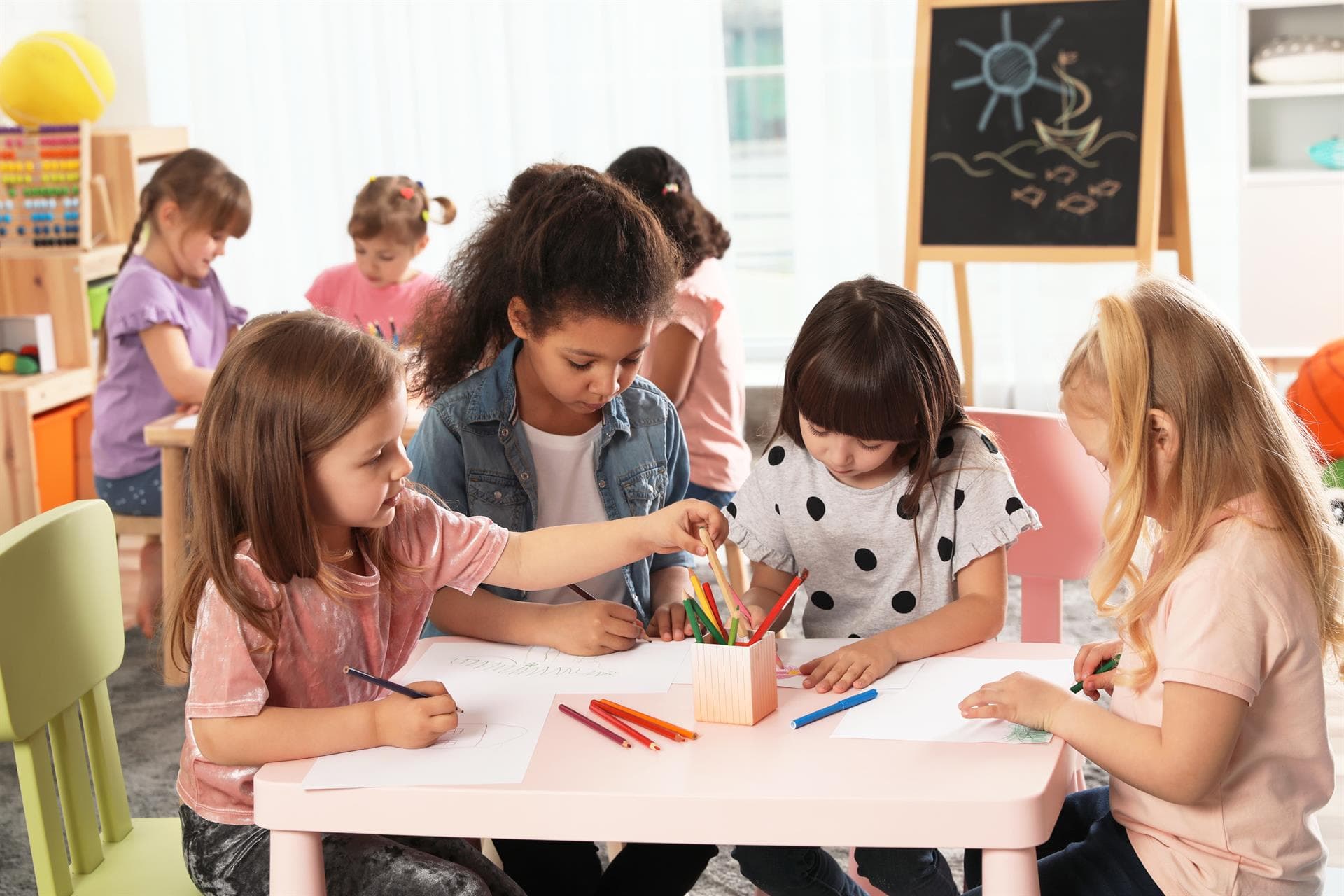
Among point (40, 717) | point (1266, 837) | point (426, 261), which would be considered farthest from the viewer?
point (426, 261)

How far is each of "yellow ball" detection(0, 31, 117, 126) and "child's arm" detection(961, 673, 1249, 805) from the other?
3.63 metres

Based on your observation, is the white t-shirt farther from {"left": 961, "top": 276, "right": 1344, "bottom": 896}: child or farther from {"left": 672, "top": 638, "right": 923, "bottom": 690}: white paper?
{"left": 961, "top": 276, "right": 1344, "bottom": 896}: child

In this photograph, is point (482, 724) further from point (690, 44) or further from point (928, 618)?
point (690, 44)

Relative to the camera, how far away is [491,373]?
1729 millimetres

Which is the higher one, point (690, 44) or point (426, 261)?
point (690, 44)

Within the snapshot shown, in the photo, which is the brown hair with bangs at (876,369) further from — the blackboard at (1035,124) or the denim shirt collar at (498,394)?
the blackboard at (1035,124)

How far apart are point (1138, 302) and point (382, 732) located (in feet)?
2.48

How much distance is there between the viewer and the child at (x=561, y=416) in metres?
1.56

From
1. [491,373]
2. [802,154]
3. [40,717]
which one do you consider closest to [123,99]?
[802,154]

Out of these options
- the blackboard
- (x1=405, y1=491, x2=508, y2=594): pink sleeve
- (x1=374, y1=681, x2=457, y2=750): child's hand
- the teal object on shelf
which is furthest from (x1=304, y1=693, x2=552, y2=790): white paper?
the teal object on shelf

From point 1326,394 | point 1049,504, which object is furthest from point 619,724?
point 1326,394

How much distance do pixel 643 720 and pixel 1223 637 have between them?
1.62 ft

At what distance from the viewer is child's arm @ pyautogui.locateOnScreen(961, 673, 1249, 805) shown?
43.8 inches

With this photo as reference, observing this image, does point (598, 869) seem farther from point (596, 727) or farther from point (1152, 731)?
point (1152, 731)
